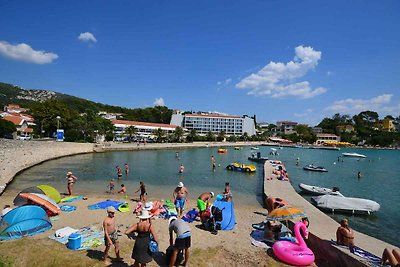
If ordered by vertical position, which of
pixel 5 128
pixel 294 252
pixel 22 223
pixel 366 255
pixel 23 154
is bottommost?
pixel 294 252

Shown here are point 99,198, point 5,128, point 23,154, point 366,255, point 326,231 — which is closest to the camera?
point 366,255

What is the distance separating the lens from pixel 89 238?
28.5ft

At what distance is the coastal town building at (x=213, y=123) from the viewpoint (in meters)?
126

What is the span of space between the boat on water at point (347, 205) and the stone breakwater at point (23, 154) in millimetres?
19105

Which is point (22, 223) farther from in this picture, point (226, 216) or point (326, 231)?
point (326, 231)

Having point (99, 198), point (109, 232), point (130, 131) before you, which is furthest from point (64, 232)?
point (130, 131)

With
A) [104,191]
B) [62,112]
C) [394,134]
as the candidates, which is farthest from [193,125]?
[104,191]

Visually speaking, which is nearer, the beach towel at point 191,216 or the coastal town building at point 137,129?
the beach towel at point 191,216

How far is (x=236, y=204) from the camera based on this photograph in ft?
53.4

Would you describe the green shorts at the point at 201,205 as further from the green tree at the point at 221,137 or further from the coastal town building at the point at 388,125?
the coastal town building at the point at 388,125

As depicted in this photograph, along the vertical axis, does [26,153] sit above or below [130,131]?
below

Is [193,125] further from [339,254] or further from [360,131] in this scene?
[339,254]

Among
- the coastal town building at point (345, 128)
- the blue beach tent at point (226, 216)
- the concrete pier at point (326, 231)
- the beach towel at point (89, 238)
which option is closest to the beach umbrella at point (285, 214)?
the concrete pier at point (326, 231)

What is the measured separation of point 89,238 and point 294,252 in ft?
20.7
